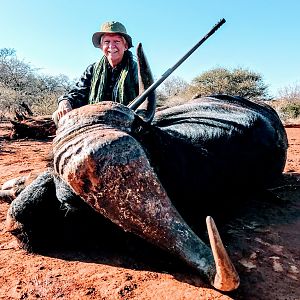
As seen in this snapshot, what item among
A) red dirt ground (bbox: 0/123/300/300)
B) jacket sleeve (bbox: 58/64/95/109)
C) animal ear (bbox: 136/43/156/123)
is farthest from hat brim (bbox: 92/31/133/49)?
red dirt ground (bbox: 0/123/300/300)

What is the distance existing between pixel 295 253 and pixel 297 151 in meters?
4.67

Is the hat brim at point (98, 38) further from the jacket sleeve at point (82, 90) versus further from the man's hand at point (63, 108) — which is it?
the man's hand at point (63, 108)

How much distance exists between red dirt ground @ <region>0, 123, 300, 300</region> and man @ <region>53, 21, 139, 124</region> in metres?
1.94

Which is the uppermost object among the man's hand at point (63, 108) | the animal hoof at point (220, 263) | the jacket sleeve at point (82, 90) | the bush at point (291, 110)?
the bush at point (291, 110)

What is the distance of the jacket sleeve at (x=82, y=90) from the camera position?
4.50 metres

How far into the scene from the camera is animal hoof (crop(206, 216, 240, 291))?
5.05 feet

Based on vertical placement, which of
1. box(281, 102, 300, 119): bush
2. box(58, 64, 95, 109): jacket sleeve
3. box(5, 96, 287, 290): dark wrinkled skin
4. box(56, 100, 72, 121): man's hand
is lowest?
box(5, 96, 287, 290): dark wrinkled skin

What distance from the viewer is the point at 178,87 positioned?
1682 inches

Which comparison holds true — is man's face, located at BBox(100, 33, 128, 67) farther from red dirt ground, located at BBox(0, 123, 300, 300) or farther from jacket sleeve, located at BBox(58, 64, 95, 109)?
red dirt ground, located at BBox(0, 123, 300, 300)

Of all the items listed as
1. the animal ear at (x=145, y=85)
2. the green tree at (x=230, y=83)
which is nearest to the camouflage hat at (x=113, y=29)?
the animal ear at (x=145, y=85)

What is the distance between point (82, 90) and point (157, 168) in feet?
8.74

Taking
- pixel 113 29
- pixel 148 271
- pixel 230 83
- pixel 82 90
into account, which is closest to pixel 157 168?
pixel 148 271

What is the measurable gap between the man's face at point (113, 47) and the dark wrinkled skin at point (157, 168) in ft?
4.02

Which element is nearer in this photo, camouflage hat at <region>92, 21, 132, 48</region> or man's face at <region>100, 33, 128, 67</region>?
camouflage hat at <region>92, 21, 132, 48</region>
